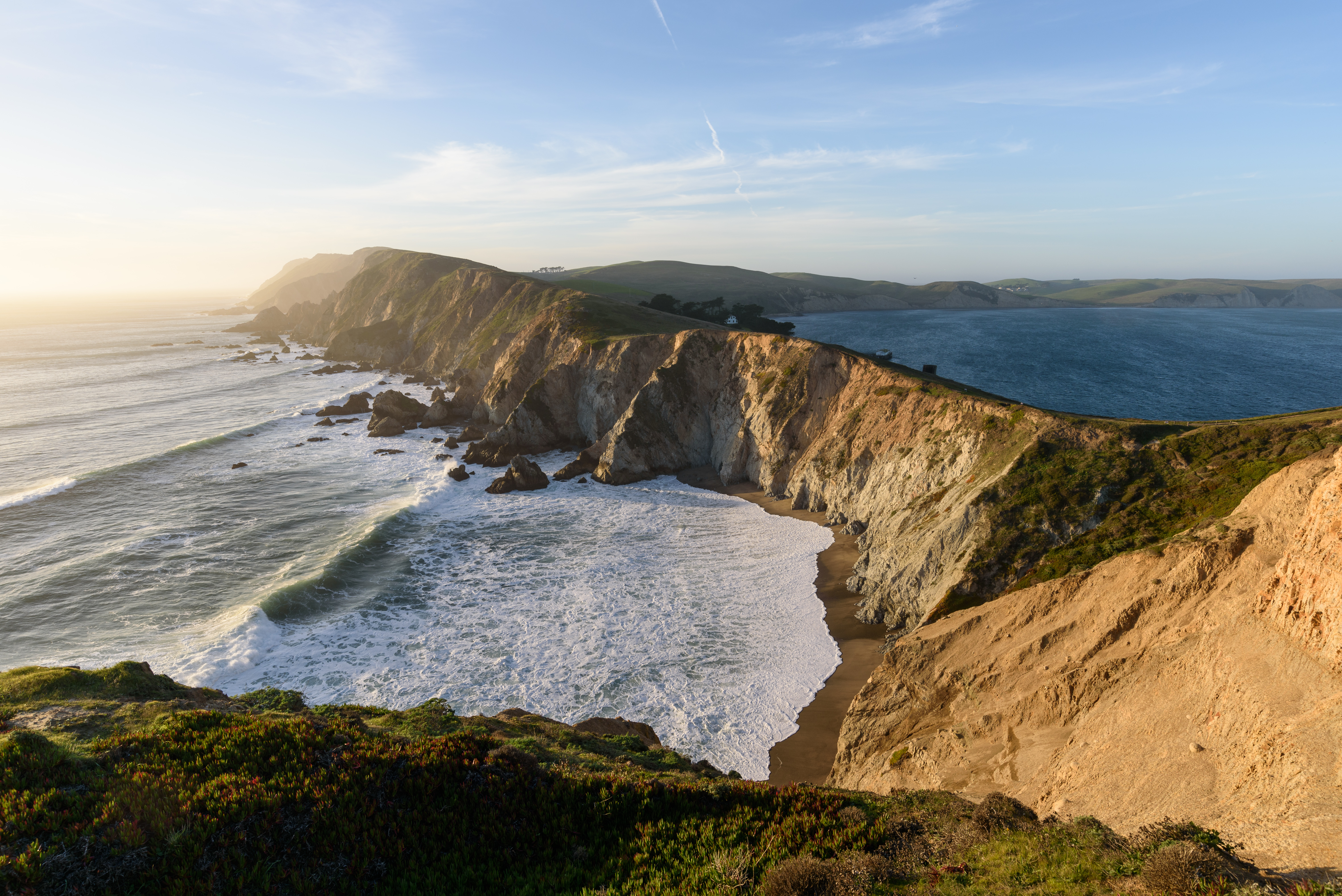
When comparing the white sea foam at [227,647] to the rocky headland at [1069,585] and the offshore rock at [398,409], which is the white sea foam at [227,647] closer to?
the rocky headland at [1069,585]

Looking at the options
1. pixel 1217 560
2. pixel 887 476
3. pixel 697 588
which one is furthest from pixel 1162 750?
pixel 887 476

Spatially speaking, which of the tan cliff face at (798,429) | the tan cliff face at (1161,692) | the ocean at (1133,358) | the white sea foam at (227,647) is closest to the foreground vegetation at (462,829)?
the tan cliff face at (1161,692)

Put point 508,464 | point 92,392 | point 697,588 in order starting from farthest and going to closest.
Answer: point 92,392, point 508,464, point 697,588

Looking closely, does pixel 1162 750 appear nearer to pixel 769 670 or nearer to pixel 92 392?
pixel 769 670

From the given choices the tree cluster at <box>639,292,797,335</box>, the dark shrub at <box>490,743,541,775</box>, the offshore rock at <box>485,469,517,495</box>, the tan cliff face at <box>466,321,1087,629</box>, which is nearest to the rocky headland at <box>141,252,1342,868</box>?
the tan cliff face at <box>466,321,1087,629</box>

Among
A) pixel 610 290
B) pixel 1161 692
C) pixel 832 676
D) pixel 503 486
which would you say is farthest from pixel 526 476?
pixel 610 290

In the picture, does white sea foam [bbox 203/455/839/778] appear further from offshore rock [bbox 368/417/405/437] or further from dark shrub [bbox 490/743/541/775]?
offshore rock [bbox 368/417/405/437]

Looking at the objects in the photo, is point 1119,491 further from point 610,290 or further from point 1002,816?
point 610,290

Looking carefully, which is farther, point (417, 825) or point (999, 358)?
point (999, 358)
